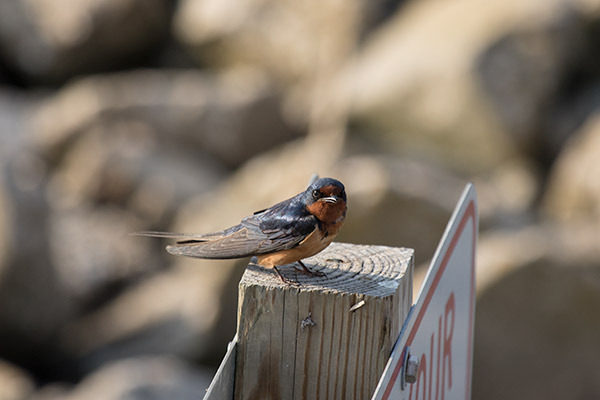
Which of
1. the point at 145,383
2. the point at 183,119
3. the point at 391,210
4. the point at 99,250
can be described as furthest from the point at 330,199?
the point at 183,119

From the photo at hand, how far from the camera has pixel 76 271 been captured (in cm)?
634

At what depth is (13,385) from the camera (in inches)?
181

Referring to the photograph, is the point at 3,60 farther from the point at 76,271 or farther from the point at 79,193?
the point at 76,271

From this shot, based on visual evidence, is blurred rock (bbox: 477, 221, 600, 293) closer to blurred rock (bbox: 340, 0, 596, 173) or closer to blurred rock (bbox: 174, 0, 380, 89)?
blurred rock (bbox: 340, 0, 596, 173)

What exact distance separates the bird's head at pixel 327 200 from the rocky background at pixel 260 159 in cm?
238

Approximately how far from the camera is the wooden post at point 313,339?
162 centimetres

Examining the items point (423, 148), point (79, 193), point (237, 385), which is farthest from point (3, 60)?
point (237, 385)

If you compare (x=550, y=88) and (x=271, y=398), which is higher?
(x=550, y=88)

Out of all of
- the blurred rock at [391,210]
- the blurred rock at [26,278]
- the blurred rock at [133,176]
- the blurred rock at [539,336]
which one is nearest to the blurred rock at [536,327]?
the blurred rock at [539,336]

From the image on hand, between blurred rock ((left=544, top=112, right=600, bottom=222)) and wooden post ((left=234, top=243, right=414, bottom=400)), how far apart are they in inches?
191

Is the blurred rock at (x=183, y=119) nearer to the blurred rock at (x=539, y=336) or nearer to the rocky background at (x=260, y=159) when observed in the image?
the rocky background at (x=260, y=159)

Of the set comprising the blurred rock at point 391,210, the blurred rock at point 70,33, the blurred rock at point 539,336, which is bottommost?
the blurred rock at point 539,336

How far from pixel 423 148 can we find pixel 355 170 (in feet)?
7.98

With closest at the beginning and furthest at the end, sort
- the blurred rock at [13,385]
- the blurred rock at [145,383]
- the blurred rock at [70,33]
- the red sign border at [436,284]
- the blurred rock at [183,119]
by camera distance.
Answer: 1. the red sign border at [436,284]
2. the blurred rock at [145,383]
3. the blurred rock at [13,385]
4. the blurred rock at [183,119]
5. the blurred rock at [70,33]
